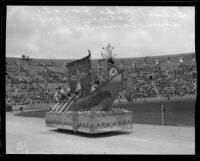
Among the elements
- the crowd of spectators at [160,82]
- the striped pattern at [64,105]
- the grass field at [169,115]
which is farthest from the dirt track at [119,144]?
the crowd of spectators at [160,82]

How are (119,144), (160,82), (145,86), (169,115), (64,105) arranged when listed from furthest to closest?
(145,86)
(160,82)
(169,115)
(64,105)
(119,144)

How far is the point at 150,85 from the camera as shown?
5238cm

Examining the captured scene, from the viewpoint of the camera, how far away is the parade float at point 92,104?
42.1 ft

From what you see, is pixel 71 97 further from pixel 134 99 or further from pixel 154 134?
pixel 134 99

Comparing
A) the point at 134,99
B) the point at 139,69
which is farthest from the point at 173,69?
the point at 134,99

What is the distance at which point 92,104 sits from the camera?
1333cm

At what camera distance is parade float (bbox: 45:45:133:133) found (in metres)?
12.8

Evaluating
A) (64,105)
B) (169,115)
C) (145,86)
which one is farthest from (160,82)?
(64,105)

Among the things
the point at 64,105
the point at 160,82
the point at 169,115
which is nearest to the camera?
the point at 64,105

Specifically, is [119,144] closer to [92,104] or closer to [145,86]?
[92,104]

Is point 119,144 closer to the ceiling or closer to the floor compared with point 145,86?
closer to the floor

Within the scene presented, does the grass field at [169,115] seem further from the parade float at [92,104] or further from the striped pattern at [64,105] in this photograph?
the striped pattern at [64,105]

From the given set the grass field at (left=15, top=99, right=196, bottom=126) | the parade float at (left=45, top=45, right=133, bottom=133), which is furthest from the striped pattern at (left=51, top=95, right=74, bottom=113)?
the grass field at (left=15, top=99, right=196, bottom=126)
